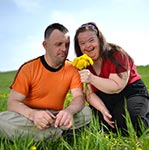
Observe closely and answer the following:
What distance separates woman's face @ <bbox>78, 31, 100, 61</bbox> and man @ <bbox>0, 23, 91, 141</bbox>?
197 millimetres

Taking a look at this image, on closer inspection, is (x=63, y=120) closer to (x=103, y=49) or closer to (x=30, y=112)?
(x=30, y=112)

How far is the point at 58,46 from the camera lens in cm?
450

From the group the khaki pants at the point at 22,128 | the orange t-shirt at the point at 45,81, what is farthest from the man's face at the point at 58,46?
the khaki pants at the point at 22,128

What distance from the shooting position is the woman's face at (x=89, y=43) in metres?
4.65

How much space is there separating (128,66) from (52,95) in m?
1.01

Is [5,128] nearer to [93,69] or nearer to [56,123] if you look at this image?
[56,123]

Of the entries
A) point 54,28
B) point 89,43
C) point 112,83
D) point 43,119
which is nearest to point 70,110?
point 43,119

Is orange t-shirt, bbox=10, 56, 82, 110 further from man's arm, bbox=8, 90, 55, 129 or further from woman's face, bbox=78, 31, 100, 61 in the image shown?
woman's face, bbox=78, 31, 100, 61

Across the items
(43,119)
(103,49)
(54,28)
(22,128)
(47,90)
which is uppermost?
(54,28)

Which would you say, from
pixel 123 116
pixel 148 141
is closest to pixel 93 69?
pixel 123 116

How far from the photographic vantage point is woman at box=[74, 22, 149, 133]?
466cm

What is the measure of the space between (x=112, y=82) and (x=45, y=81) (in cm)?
79

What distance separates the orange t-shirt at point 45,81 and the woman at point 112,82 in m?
0.27

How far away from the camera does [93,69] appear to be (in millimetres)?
4977
